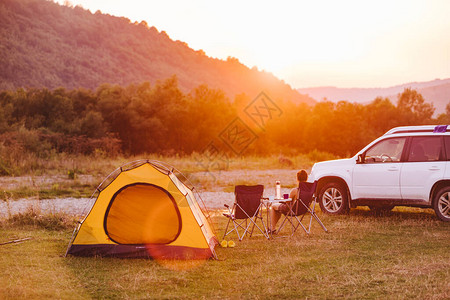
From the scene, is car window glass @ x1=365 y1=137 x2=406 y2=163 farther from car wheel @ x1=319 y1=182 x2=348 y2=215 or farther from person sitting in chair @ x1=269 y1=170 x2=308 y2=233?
person sitting in chair @ x1=269 y1=170 x2=308 y2=233

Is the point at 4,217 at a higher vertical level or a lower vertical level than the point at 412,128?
lower

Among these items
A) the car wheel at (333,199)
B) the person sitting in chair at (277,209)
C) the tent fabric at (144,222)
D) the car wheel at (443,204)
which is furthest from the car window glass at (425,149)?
the tent fabric at (144,222)

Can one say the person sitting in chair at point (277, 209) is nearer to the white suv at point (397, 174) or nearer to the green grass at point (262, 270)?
the green grass at point (262, 270)

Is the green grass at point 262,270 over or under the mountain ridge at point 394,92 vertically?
under

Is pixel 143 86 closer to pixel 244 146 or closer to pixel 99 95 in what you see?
pixel 99 95

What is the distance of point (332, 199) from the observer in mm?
12430

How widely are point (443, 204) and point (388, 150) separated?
1647 millimetres

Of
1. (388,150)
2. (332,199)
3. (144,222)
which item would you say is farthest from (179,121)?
(144,222)

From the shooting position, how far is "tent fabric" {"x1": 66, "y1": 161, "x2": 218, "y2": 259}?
27.0 ft

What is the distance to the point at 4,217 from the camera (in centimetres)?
1141

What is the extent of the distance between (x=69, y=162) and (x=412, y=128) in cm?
1686

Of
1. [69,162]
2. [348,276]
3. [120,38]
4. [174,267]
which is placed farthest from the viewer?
[120,38]

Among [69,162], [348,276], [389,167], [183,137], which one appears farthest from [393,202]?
[183,137]

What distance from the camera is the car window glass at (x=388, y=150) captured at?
38.0 ft
